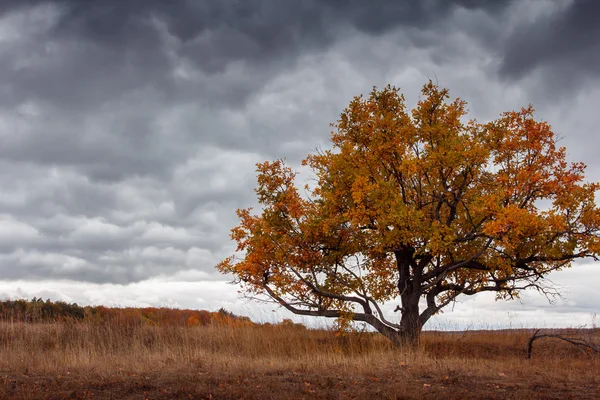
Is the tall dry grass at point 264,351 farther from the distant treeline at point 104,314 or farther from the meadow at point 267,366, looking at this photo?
the distant treeline at point 104,314

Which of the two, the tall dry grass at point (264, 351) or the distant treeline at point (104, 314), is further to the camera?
the distant treeline at point (104, 314)

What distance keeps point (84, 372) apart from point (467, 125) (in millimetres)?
14371

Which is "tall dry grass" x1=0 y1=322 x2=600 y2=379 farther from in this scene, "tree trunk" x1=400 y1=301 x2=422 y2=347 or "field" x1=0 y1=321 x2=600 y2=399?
"tree trunk" x1=400 y1=301 x2=422 y2=347

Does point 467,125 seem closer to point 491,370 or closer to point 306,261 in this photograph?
point 306,261

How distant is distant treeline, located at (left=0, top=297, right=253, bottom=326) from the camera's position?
23.6m

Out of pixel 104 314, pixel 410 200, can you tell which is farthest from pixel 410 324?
pixel 104 314

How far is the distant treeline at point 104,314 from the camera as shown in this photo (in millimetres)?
23562

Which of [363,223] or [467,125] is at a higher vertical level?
[467,125]

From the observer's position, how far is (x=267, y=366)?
45.8 ft

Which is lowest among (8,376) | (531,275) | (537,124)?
(8,376)

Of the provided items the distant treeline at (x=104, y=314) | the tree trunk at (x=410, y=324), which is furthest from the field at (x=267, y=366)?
the distant treeline at (x=104, y=314)

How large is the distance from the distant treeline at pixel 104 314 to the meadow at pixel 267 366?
1234mm

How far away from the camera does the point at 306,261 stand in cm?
1789

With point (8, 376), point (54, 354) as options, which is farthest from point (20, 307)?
point (8, 376)
